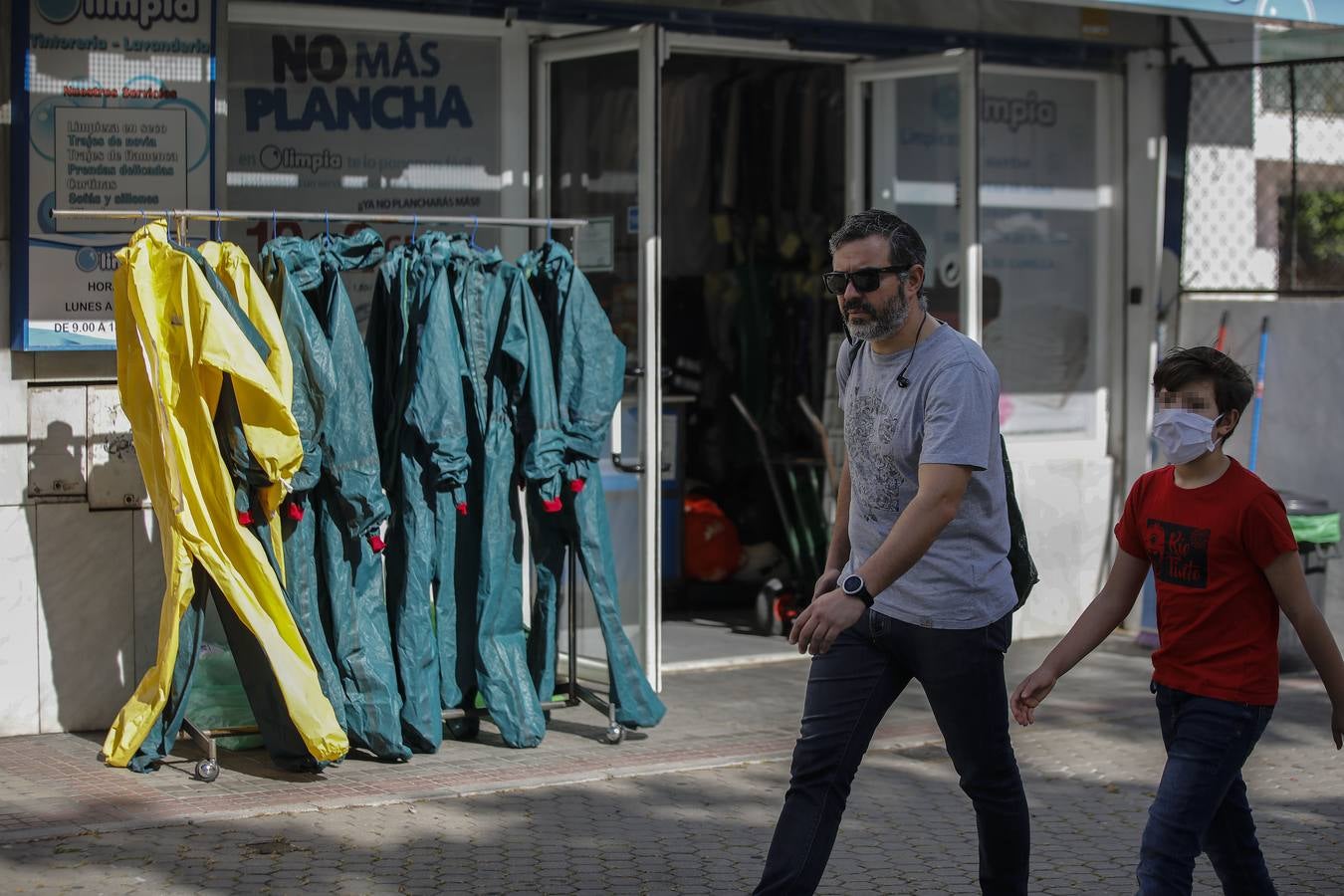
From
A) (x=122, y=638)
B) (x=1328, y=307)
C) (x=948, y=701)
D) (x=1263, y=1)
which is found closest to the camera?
(x=948, y=701)

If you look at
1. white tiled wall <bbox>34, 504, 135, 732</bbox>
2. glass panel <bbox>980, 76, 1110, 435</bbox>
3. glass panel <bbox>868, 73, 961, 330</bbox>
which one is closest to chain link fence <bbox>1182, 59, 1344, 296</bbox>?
glass panel <bbox>980, 76, 1110, 435</bbox>

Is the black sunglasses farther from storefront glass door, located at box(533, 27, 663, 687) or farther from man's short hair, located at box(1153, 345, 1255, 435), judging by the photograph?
storefront glass door, located at box(533, 27, 663, 687)

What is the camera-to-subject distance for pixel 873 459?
4254mm

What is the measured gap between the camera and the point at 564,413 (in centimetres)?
680

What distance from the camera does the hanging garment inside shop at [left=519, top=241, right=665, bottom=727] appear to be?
6.80 metres

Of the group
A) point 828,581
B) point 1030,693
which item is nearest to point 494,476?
point 828,581

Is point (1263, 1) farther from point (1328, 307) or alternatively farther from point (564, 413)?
point (564, 413)

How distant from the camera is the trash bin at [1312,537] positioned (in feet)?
27.8

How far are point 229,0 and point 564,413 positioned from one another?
2.27 m

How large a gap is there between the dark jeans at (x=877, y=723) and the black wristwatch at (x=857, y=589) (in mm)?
214

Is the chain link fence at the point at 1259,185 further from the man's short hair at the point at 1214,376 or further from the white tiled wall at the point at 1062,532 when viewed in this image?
the man's short hair at the point at 1214,376

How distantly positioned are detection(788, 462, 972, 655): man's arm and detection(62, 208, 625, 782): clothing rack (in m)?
2.49

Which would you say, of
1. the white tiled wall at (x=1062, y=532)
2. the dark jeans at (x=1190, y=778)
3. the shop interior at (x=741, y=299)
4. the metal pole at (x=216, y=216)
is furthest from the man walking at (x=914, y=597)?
the shop interior at (x=741, y=299)

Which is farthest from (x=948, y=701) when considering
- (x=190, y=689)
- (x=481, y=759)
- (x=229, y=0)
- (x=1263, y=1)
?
(x=1263, y=1)
